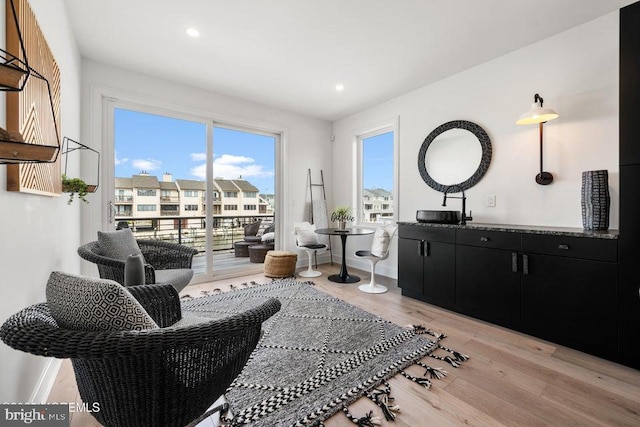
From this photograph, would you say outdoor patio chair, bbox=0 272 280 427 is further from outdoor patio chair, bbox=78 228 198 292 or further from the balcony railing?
the balcony railing

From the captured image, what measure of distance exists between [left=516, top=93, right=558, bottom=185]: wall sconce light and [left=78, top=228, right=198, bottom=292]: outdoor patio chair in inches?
129

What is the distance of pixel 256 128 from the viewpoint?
4227 millimetres

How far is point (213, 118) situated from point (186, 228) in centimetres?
161

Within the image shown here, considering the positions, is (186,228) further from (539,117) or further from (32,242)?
(539,117)

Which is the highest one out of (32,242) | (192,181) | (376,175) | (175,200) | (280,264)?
(376,175)

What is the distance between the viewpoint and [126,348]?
76 cm

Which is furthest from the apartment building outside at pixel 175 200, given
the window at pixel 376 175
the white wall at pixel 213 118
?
the window at pixel 376 175

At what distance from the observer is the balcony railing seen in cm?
357

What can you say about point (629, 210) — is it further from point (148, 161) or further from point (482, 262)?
point (148, 161)

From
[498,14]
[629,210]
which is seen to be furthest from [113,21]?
[629,210]

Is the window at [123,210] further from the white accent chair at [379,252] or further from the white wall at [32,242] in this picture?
the white accent chair at [379,252]

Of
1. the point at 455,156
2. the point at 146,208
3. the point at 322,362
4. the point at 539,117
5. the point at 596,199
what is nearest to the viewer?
the point at 322,362

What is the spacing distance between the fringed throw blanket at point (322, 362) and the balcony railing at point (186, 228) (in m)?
1.28

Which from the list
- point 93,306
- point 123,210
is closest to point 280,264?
point 123,210
